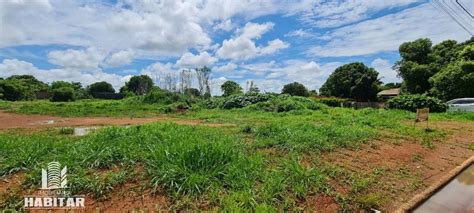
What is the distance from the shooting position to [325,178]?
4.56 meters

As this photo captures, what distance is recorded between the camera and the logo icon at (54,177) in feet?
12.0

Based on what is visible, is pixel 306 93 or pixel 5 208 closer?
pixel 5 208

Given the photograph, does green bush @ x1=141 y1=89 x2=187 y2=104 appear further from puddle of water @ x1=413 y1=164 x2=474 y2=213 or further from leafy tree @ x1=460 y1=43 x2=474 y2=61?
puddle of water @ x1=413 y1=164 x2=474 y2=213

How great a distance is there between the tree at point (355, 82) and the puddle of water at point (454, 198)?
111 ft

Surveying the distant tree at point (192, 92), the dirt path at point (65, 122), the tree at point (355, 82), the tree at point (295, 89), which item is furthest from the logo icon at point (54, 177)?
the tree at point (295, 89)

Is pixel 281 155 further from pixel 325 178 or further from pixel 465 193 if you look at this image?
pixel 465 193

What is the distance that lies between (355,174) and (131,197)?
342 centimetres

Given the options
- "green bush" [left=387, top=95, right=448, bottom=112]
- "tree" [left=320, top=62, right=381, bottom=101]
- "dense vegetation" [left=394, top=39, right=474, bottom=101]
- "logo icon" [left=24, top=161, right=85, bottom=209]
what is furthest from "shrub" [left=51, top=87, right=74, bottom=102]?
"logo icon" [left=24, top=161, right=85, bottom=209]

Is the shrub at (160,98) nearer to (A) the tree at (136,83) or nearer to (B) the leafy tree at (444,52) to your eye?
(B) the leafy tree at (444,52)

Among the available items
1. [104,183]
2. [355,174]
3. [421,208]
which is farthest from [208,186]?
[421,208]

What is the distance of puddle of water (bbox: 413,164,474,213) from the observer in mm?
4537

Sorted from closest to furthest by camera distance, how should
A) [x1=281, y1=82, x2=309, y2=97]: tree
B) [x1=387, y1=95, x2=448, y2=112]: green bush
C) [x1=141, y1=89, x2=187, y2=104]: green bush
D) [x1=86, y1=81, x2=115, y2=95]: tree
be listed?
[x1=387, y1=95, x2=448, y2=112]: green bush → [x1=141, y1=89, x2=187, y2=104]: green bush → [x1=281, y1=82, x2=309, y2=97]: tree → [x1=86, y1=81, x2=115, y2=95]: tree

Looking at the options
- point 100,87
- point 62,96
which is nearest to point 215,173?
point 62,96

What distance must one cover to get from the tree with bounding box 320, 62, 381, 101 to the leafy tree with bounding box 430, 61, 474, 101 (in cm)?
1454
